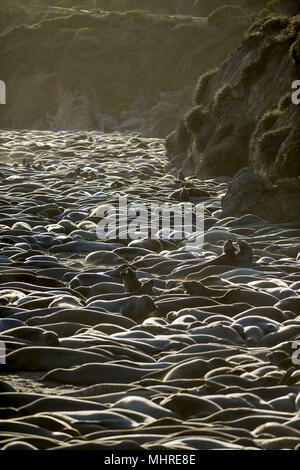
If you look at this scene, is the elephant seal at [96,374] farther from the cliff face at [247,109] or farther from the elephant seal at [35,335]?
the cliff face at [247,109]

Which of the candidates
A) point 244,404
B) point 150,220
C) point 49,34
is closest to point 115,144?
point 150,220

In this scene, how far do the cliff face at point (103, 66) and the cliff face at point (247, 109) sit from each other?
19.9m

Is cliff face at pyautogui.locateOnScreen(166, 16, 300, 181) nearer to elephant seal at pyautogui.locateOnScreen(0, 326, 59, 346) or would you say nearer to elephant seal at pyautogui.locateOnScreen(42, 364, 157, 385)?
elephant seal at pyautogui.locateOnScreen(0, 326, 59, 346)

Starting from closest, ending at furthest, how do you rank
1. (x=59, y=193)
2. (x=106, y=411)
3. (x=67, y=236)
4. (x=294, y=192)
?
(x=106, y=411) < (x=67, y=236) < (x=294, y=192) < (x=59, y=193)

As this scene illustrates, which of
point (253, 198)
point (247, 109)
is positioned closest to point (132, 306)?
point (253, 198)

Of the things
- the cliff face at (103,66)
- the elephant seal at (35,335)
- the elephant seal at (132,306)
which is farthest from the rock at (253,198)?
the cliff face at (103,66)

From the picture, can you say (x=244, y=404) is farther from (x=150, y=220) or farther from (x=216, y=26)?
(x=216, y=26)

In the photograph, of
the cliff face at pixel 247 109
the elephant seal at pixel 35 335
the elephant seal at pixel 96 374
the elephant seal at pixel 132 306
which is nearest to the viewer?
the elephant seal at pixel 96 374

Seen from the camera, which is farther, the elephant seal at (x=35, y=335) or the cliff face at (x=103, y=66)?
the cliff face at (x=103, y=66)

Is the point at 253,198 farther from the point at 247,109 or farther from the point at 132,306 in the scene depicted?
the point at 247,109

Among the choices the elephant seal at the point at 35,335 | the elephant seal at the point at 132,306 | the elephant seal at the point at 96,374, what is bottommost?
the elephant seal at the point at 132,306

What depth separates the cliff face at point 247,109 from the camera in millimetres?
21422
